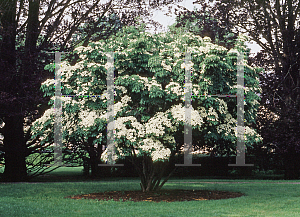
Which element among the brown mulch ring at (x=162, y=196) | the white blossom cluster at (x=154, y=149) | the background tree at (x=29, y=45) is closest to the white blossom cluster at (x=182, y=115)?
the white blossom cluster at (x=154, y=149)

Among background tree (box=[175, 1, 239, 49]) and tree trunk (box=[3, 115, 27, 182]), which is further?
background tree (box=[175, 1, 239, 49])

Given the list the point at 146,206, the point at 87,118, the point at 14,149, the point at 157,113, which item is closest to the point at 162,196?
the point at 146,206

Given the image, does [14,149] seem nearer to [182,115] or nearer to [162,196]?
[162,196]

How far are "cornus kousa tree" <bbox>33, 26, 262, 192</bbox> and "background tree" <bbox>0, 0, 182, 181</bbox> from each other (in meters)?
4.72

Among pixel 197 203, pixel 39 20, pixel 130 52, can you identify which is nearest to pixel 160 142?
pixel 197 203

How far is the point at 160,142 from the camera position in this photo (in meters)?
12.2

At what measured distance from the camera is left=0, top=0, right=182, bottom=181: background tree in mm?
17609

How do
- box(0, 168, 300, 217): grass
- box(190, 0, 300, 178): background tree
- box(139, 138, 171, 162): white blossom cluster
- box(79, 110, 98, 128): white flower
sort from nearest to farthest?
box(0, 168, 300, 217): grass, box(139, 138, 171, 162): white blossom cluster, box(79, 110, 98, 128): white flower, box(190, 0, 300, 178): background tree

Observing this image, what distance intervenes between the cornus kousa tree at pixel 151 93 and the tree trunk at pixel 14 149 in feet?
22.7

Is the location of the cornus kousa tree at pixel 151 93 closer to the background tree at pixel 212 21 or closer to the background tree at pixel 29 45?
the background tree at pixel 29 45

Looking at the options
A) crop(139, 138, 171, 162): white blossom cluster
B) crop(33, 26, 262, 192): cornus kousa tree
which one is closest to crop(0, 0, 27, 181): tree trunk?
crop(33, 26, 262, 192): cornus kousa tree

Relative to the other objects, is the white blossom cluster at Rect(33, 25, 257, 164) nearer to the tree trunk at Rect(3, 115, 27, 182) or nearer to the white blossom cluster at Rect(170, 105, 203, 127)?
the white blossom cluster at Rect(170, 105, 203, 127)

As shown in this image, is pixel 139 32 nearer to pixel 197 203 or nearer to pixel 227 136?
pixel 227 136

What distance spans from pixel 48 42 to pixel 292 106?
12980 millimetres
